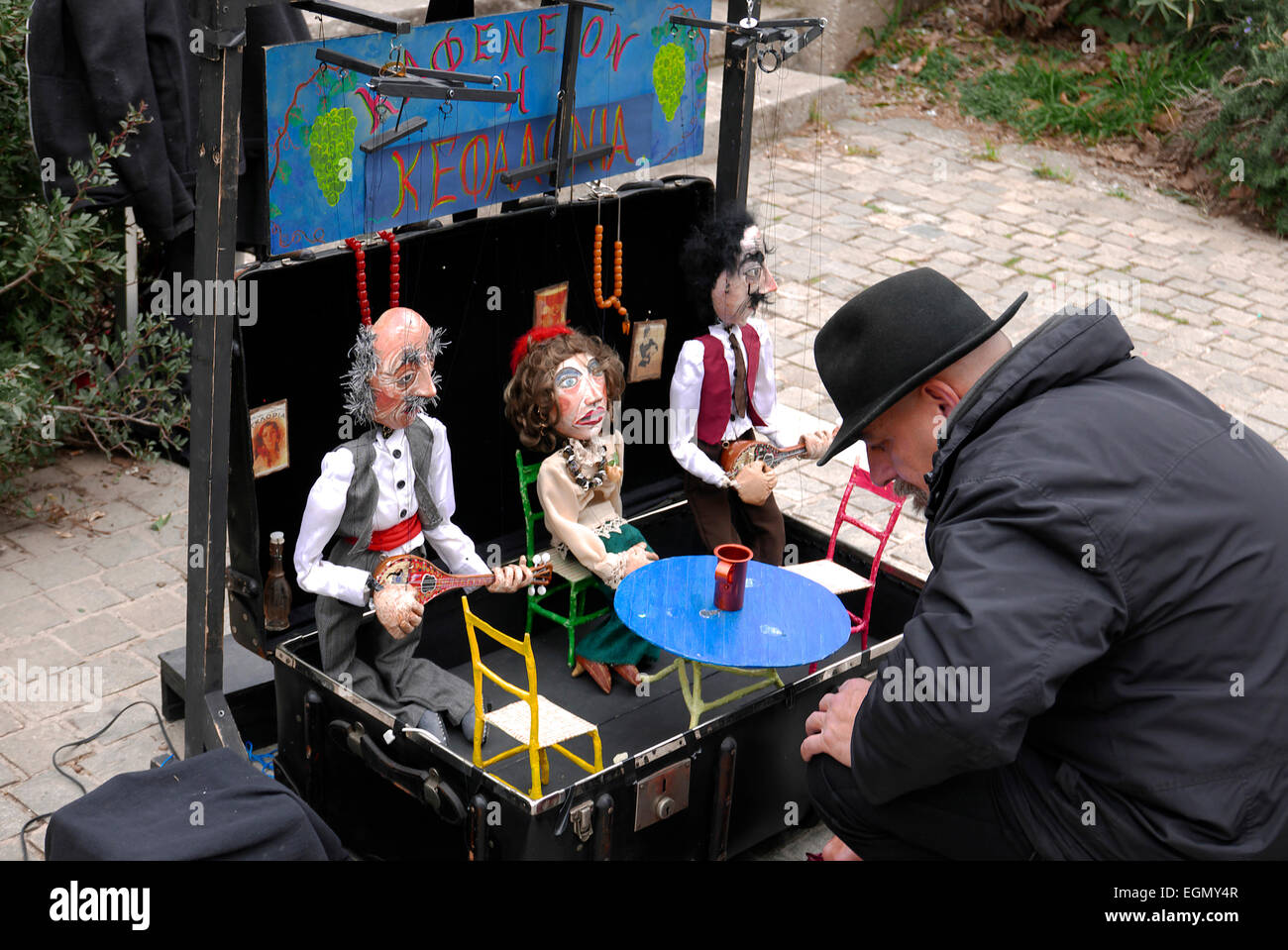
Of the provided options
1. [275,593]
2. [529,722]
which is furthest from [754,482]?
[275,593]

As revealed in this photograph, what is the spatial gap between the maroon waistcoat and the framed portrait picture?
0.33 m

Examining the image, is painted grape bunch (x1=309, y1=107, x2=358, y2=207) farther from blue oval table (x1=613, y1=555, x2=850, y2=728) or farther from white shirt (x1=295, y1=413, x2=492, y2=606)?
blue oval table (x1=613, y1=555, x2=850, y2=728)

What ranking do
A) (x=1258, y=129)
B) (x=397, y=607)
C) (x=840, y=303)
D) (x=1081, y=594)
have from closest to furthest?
(x=1081, y=594) → (x=397, y=607) → (x=840, y=303) → (x=1258, y=129)

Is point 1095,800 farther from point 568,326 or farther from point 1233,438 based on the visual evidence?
point 568,326

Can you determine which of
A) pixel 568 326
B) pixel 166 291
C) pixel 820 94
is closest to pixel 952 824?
pixel 568 326

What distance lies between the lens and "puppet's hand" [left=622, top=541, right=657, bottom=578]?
15.5ft

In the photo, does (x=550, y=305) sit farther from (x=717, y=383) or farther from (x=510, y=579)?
(x=510, y=579)

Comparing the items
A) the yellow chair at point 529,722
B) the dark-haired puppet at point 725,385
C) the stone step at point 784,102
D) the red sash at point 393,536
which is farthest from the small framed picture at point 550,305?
the stone step at point 784,102

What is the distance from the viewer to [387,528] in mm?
4363

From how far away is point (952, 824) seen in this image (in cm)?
331

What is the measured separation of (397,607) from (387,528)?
0.31m

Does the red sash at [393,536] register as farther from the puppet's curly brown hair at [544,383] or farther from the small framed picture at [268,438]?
the puppet's curly brown hair at [544,383]

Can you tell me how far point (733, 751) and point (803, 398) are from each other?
350 centimetres

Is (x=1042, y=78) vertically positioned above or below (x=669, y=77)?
below
